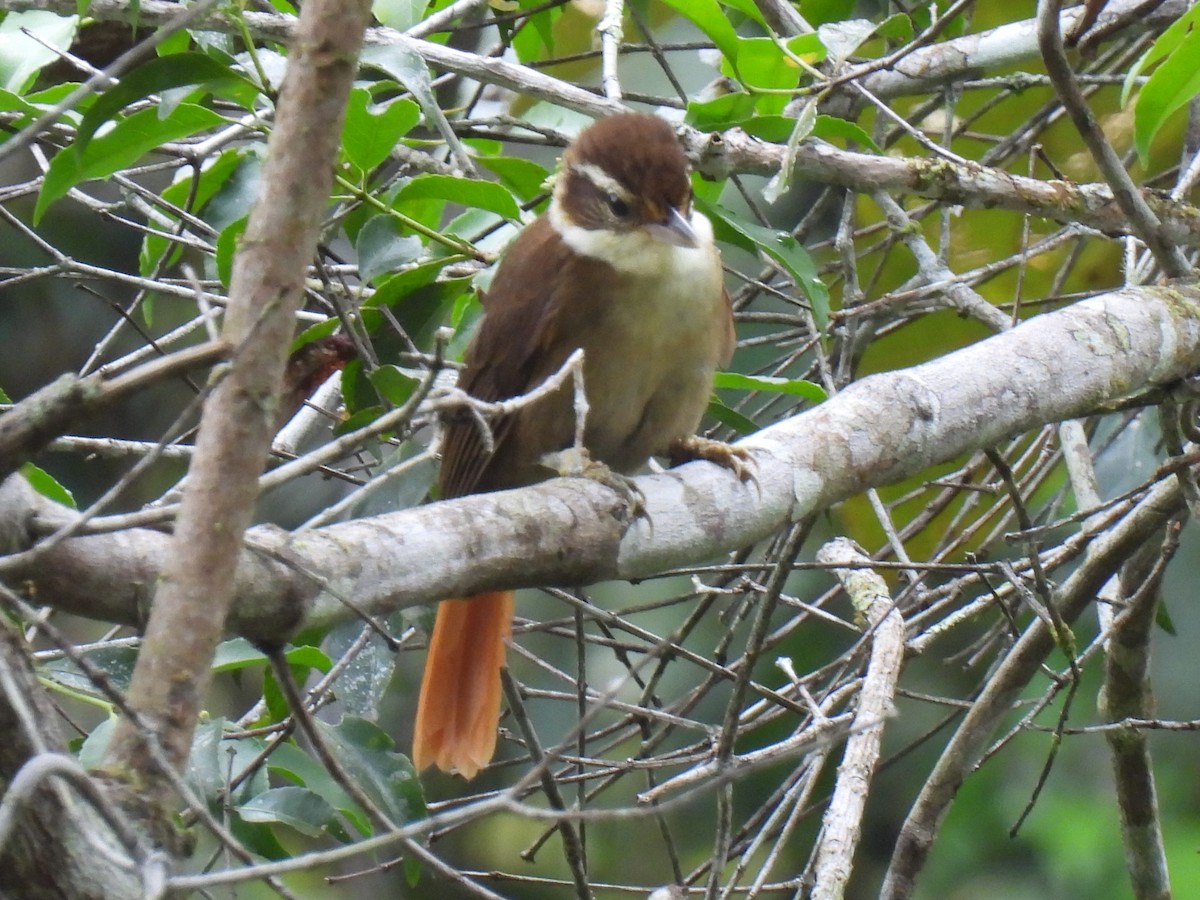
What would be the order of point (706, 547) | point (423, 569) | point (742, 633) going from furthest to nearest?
point (742, 633)
point (706, 547)
point (423, 569)

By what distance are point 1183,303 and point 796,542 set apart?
105 cm

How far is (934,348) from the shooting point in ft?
13.0

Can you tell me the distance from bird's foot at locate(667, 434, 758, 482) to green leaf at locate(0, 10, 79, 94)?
4.59ft

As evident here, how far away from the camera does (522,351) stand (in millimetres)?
2979

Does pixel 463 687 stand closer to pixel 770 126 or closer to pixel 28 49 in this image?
pixel 770 126

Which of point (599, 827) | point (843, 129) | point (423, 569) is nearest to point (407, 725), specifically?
point (599, 827)

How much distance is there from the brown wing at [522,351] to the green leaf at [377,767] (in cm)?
71

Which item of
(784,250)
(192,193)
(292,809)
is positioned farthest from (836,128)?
(292,809)

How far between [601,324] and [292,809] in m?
1.18

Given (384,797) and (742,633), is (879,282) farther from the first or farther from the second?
(384,797)

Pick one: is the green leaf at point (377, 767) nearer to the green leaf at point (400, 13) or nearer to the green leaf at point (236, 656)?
the green leaf at point (236, 656)

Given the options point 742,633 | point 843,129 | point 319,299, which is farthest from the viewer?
point 742,633

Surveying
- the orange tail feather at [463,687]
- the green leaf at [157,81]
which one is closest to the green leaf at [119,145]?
the green leaf at [157,81]

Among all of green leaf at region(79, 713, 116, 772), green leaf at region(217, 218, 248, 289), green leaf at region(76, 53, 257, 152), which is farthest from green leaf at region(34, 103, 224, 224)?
green leaf at region(79, 713, 116, 772)
